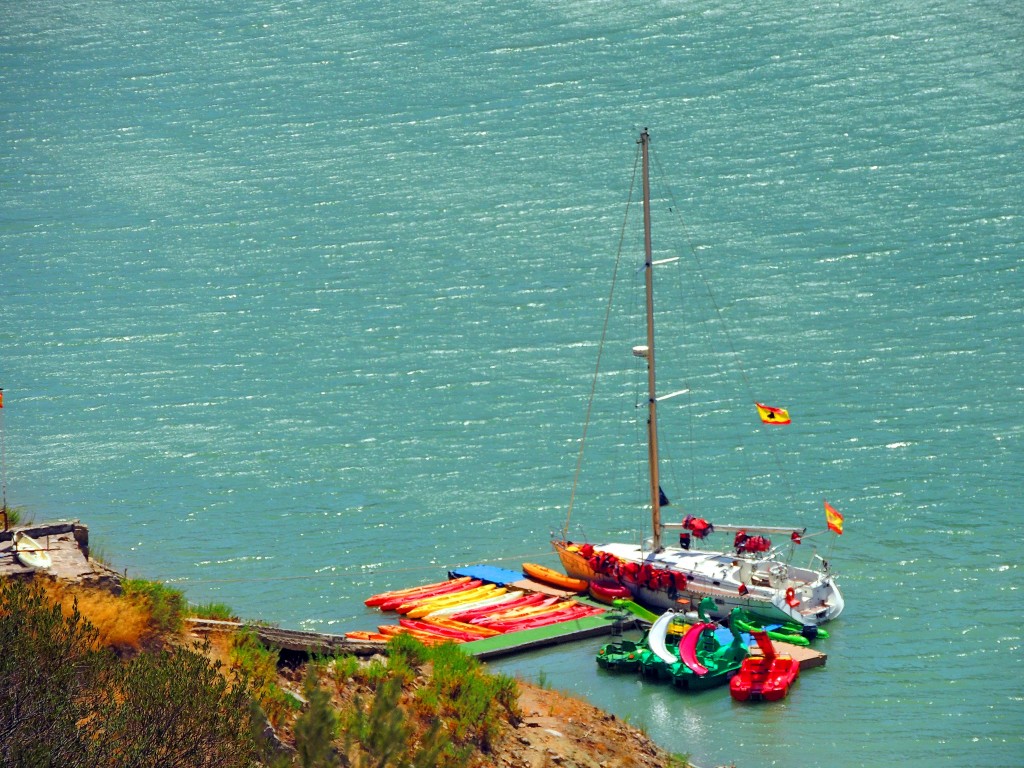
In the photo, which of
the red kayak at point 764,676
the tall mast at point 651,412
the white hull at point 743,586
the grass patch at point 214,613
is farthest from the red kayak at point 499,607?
the grass patch at point 214,613

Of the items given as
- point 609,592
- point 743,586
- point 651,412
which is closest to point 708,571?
point 743,586

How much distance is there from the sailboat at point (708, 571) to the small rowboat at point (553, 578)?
26 cm

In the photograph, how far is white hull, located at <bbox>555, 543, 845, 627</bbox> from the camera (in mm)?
37125

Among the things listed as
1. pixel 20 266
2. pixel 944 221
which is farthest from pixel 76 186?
pixel 944 221

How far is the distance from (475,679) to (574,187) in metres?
42.8

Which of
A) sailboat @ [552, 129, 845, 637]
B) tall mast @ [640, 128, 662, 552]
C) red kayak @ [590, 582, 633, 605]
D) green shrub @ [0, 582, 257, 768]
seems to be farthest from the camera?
tall mast @ [640, 128, 662, 552]

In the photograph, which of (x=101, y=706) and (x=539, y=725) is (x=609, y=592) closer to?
(x=539, y=725)

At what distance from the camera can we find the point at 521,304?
58.6m

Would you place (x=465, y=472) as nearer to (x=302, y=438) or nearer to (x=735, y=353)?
(x=302, y=438)

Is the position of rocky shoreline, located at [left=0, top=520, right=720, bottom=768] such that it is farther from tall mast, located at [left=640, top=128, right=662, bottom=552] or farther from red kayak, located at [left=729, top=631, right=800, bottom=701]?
tall mast, located at [left=640, top=128, right=662, bottom=552]

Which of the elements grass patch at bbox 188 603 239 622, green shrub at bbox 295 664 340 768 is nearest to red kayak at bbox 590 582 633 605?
grass patch at bbox 188 603 239 622

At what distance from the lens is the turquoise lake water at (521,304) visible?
133ft

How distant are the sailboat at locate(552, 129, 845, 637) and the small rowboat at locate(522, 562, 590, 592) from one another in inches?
10.3

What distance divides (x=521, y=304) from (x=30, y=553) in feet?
113
